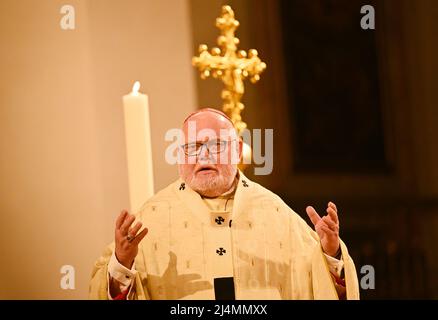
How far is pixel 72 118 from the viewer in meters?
2.70

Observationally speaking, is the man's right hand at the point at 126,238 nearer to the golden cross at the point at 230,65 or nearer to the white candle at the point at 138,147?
the white candle at the point at 138,147

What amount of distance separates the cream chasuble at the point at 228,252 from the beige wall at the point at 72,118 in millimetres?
280

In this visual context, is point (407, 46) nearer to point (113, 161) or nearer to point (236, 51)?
point (236, 51)

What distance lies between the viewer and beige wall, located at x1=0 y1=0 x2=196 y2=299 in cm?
262

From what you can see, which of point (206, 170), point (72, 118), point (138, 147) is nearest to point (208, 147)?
point (206, 170)

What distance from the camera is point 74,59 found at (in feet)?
8.91

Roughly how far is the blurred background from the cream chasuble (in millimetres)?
258

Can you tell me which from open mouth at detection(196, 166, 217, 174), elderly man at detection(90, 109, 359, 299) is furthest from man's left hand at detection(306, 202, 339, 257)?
open mouth at detection(196, 166, 217, 174)

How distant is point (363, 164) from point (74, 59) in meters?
1.08

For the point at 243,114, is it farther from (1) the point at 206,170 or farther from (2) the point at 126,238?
(2) the point at 126,238

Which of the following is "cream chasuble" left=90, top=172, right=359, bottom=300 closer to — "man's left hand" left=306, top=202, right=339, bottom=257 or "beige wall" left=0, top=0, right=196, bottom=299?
"man's left hand" left=306, top=202, right=339, bottom=257

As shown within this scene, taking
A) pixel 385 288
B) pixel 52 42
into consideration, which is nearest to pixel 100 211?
pixel 52 42

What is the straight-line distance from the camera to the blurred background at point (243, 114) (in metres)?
2.64

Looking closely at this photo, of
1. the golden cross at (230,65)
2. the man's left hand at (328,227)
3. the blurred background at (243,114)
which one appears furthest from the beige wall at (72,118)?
the man's left hand at (328,227)
